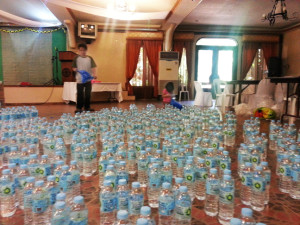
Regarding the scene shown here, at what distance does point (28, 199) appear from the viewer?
1.42 metres

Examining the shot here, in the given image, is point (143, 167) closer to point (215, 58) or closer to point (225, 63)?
point (215, 58)

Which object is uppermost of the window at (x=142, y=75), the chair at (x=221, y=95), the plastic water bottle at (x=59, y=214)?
Result: the window at (x=142, y=75)

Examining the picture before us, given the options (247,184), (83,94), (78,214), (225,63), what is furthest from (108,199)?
(225,63)

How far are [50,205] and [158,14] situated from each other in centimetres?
781

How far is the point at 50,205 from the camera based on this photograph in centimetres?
140

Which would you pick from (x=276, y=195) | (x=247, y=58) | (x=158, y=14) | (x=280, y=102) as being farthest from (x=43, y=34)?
(x=276, y=195)

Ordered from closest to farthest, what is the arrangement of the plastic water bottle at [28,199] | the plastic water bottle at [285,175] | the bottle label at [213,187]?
the plastic water bottle at [28,199]
the bottle label at [213,187]
the plastic water bottle at [285,175]

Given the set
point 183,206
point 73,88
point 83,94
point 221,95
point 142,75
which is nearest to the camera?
point 183,206

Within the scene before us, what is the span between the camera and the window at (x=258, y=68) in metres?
11.2

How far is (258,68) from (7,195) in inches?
447

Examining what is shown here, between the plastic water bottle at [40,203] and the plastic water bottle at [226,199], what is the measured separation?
876 millimetres

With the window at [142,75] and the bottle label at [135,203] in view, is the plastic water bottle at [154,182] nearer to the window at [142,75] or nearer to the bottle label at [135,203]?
the bottle label at [135,203]

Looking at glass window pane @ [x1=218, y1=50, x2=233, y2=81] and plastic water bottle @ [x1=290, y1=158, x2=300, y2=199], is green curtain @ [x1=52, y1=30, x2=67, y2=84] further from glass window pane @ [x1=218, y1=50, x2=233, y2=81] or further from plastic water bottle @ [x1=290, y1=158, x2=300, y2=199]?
plastic water bottle @ [x1=290, y1=158, x2=300, y2=199]

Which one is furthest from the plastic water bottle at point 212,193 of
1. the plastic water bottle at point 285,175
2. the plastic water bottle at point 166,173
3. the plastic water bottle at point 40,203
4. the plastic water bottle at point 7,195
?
the plastic water bottle at point 7,195
